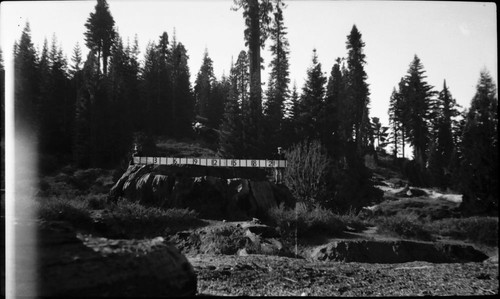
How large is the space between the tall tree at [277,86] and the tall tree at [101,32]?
24.4 m

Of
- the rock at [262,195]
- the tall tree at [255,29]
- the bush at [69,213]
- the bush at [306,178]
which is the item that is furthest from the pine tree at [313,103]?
the bush at [69,213]

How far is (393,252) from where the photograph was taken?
1174cm

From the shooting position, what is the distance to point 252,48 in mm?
28047

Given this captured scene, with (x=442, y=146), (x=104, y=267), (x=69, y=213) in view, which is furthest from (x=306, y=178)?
(x=442, y=146)

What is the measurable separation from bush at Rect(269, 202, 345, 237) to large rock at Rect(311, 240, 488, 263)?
77.9 inches

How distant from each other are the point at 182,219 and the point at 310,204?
676cm

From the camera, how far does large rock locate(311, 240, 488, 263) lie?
1096 centimetres

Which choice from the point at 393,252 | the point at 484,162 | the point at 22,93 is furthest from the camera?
the point at 393,252

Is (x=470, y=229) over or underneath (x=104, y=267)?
underneath

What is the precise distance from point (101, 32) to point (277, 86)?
27.4 metres

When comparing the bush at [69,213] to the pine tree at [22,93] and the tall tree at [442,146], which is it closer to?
the pine tree at [22,93]

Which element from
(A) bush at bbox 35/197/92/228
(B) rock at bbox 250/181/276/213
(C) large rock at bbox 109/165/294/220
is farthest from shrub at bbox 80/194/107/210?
(B) rock at bbox 250/181/276/213

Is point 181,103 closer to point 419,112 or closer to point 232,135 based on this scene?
point 232,135

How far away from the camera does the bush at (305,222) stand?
44.9 ft
